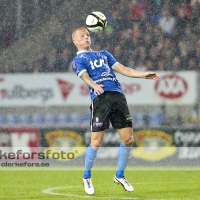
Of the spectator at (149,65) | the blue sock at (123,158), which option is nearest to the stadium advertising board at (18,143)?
the spectator at (149,65)

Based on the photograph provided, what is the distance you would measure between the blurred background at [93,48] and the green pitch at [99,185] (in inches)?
72.9

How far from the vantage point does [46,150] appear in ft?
43.2

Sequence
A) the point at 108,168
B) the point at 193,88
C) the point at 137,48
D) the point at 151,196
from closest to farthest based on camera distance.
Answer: the point at 151,196, the point at 108,168, the point at 193,88, the point at 137,48

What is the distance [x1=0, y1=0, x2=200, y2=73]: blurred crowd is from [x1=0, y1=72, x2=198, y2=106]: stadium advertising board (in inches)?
21.6

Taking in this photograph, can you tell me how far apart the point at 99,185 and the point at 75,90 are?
15.9ft

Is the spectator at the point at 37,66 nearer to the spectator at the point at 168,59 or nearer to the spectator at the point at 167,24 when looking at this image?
the spectator at the point at 168,59

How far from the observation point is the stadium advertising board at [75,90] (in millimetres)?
13391

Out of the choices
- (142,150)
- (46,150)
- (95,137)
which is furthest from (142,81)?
(95,137)

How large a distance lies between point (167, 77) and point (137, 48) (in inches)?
52.2

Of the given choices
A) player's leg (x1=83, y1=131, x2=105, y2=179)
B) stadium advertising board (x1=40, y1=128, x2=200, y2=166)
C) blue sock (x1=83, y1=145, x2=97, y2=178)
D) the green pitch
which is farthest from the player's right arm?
stadium advertising board (x1=40, y1=128, x2=200, y2=166)

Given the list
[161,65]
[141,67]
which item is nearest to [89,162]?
[161,65]

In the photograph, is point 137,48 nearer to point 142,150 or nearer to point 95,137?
point 142,150

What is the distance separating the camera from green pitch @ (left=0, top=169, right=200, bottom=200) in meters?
7.54

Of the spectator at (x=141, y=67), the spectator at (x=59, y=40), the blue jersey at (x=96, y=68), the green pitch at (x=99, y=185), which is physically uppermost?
the blue jersey at (x=96, y=68)
